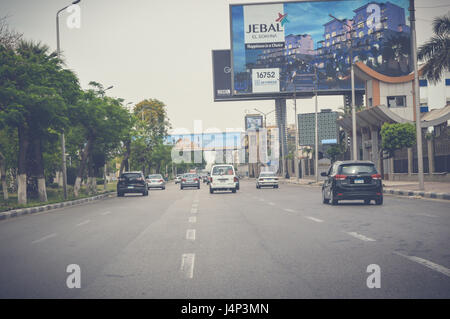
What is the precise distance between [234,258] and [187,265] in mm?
927

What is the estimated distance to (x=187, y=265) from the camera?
834cm

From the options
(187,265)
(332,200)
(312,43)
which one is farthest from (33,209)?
(312,43)

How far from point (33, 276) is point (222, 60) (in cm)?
6408

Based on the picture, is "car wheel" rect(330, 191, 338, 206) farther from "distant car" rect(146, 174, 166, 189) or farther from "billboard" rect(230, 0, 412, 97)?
"billboard" rect(230, 0, 412, 97)

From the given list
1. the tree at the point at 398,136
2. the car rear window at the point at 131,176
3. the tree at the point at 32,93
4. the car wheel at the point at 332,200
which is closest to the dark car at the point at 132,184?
the car rear window at the point at 131,176

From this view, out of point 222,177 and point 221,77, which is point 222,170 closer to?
point 222,177

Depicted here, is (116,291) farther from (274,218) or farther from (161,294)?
(274,218)

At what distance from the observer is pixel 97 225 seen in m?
15.7

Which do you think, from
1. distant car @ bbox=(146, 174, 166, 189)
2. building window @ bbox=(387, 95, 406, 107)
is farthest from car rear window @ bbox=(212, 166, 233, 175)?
building window @ bbox=(387, 95, 406, 107)

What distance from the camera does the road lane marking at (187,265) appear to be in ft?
25.0

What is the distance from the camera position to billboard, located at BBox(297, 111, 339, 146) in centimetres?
7488

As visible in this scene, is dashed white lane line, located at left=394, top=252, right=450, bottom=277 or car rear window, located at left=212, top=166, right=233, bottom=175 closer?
dashed white lane line, located at left=394, top=252, right=450, bottom=277

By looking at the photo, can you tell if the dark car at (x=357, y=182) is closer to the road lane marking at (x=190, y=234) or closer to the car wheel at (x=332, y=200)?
the car wheel at (x=332, y=200)

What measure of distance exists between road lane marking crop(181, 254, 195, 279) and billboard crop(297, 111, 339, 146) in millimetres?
65047
